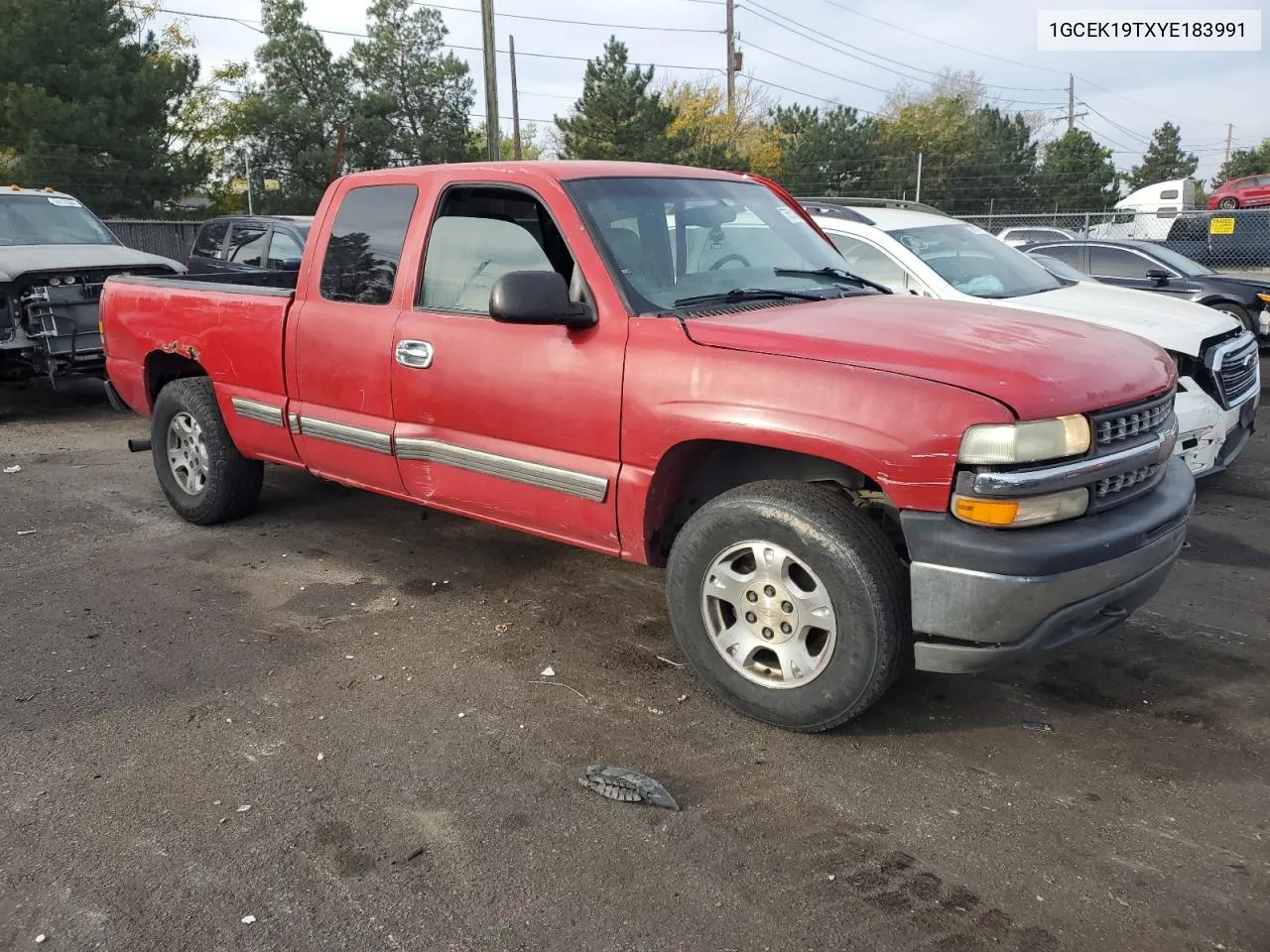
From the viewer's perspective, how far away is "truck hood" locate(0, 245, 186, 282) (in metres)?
8.49

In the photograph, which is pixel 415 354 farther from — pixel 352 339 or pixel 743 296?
pixel 743 296

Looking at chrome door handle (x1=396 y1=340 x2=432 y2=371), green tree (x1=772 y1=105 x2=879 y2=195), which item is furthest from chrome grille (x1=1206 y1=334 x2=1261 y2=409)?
green tree (x1=772 y1=105 x2=879 y2=195)

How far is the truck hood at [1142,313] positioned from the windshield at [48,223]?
881cm

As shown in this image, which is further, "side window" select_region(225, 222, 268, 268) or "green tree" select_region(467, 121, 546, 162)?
"green tree" select_region(467, 121, 546, 162)

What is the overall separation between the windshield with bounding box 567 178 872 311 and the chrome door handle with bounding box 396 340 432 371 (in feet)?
2.97

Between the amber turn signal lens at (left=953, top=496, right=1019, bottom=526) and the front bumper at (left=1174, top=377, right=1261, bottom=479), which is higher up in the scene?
the amber turn signal lens at (left=953, top=496, right=1019, bottom=526)

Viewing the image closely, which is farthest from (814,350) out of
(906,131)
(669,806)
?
(906,131)

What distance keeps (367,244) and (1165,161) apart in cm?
7973

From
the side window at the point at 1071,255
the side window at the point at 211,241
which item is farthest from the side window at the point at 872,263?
the side window at the point at 211,241

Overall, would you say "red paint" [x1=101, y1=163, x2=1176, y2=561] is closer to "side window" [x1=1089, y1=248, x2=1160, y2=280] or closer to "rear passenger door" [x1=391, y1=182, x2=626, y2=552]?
"rear passenger door" [x1=391, y1=182, x2=626, y2=552]

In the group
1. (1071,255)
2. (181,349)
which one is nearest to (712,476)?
(181,349)

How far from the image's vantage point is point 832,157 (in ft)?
162

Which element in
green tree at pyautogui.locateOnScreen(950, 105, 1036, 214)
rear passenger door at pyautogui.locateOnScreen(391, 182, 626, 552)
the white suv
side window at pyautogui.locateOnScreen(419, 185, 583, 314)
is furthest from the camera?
green tree at pyautogui.locateOnScreen(950, 105, 1036, 214)

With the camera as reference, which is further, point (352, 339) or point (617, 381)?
point (352, 339)
